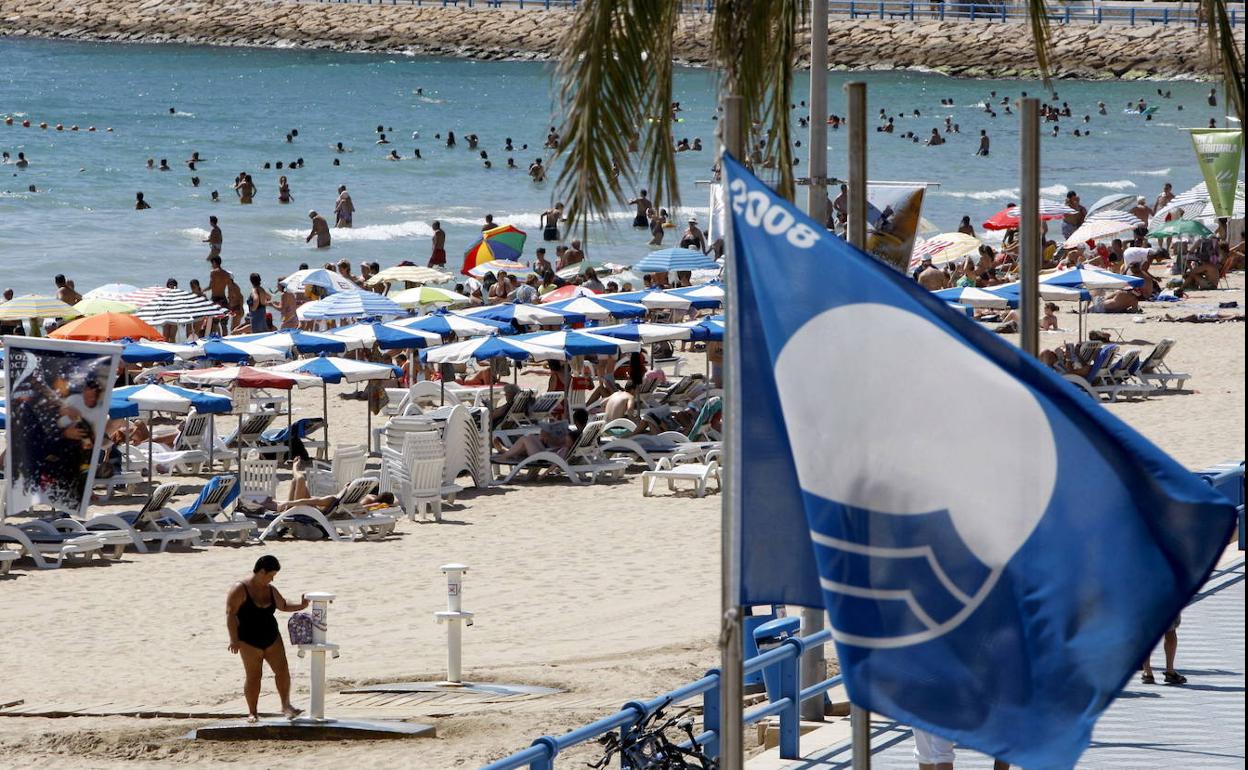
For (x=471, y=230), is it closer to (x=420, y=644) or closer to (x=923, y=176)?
(x=923, y=176)

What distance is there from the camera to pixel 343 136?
2849 inches

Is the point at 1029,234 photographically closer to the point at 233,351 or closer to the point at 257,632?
the point at 257,632

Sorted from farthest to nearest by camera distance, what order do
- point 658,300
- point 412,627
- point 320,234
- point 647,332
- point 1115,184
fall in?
point 1115,184, point 320,234, point 658,300, point 647,332, point 412,627

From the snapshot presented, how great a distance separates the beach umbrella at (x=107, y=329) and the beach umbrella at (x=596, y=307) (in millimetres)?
4863

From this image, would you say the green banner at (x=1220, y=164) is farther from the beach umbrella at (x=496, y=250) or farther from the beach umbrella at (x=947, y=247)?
the beach umbrella at (x=496, y=250)

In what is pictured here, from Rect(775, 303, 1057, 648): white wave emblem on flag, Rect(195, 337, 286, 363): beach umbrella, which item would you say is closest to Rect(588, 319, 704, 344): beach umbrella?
Rect(195, 337, 286, 363): beach umbrella

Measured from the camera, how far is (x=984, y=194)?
55.1 metres

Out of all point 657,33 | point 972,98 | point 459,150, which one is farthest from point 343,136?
point 657,33

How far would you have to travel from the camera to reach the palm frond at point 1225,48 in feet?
19.1

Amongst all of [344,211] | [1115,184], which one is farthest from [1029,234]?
[1115,184]

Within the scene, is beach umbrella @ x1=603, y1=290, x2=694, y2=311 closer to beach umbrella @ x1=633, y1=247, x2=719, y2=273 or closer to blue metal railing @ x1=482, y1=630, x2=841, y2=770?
beach umbrella @ x1=633, y1=247, x2=719, y2=273

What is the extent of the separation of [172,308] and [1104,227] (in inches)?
604

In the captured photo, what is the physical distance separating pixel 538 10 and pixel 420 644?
99.7m

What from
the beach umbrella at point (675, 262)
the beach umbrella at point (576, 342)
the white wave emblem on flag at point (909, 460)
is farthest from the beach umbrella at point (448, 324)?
the white wave emblem on flag at point (909, 460)
